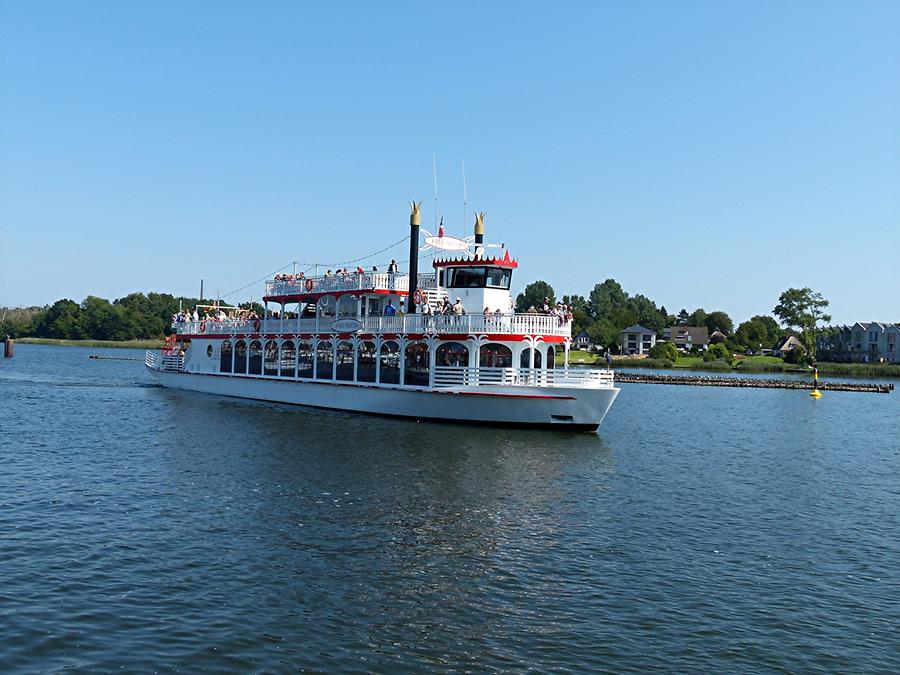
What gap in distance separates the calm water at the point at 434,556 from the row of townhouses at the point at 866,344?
129435 millimetres

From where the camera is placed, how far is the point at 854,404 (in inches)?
2621

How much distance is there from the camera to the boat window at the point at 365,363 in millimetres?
40719

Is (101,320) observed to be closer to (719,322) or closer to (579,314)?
(579,314)

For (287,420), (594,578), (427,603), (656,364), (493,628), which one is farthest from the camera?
(656,364)

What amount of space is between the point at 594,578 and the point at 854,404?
2384 inches

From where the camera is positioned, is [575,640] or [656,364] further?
[656,364]

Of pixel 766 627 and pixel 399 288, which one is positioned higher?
pixel 399 288

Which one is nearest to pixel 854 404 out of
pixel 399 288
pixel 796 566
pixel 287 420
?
pixel 399 288

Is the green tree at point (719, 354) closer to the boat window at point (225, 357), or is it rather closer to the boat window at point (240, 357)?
the boat window at point (240, 357)

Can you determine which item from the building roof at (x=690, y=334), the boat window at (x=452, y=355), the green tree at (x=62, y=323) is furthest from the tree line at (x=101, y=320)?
the boat window at (x=452, y=355)

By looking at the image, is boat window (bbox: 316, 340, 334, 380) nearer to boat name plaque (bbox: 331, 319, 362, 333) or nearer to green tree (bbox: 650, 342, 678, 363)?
boat name plaque (bbox: 331, 319, 362, 333)

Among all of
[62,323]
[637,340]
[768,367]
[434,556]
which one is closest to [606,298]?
Result: [637,340]

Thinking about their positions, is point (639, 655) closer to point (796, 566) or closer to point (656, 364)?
point (796, 566)

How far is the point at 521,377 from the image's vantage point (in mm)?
34906
